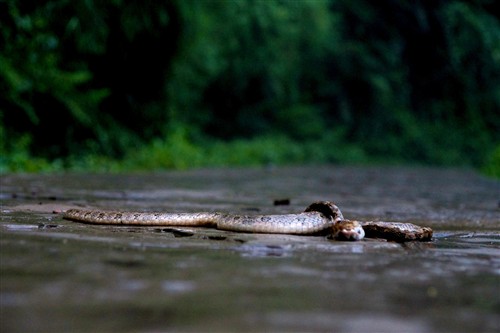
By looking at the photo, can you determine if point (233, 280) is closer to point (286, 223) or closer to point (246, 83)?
point (286, 223)

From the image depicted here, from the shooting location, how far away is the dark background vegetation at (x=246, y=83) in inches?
543

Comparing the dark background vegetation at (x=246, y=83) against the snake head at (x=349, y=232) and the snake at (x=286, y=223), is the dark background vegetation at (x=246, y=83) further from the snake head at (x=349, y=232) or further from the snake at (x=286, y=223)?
the snake head at (x=349, y=232)

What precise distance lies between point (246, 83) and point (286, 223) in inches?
960

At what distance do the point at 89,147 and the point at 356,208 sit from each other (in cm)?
837

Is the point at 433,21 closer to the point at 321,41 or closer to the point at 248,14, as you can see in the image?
the point at 321,41

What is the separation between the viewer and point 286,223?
4520 mm

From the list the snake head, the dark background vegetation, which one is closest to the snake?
the snake head

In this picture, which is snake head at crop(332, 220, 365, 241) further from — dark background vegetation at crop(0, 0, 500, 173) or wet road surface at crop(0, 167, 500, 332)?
dark background vegetation at crop(0, 0, 500, 173)

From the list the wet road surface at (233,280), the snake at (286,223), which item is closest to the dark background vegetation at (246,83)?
the snake at (286,223)

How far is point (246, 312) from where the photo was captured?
2359 mm

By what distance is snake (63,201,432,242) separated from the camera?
174 inches

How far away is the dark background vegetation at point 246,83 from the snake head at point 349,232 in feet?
27.3

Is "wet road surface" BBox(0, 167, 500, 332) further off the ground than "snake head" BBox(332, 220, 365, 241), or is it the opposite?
"snake head" BBox(332, 220, 365, 241)

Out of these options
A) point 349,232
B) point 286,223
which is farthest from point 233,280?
point 286,223
